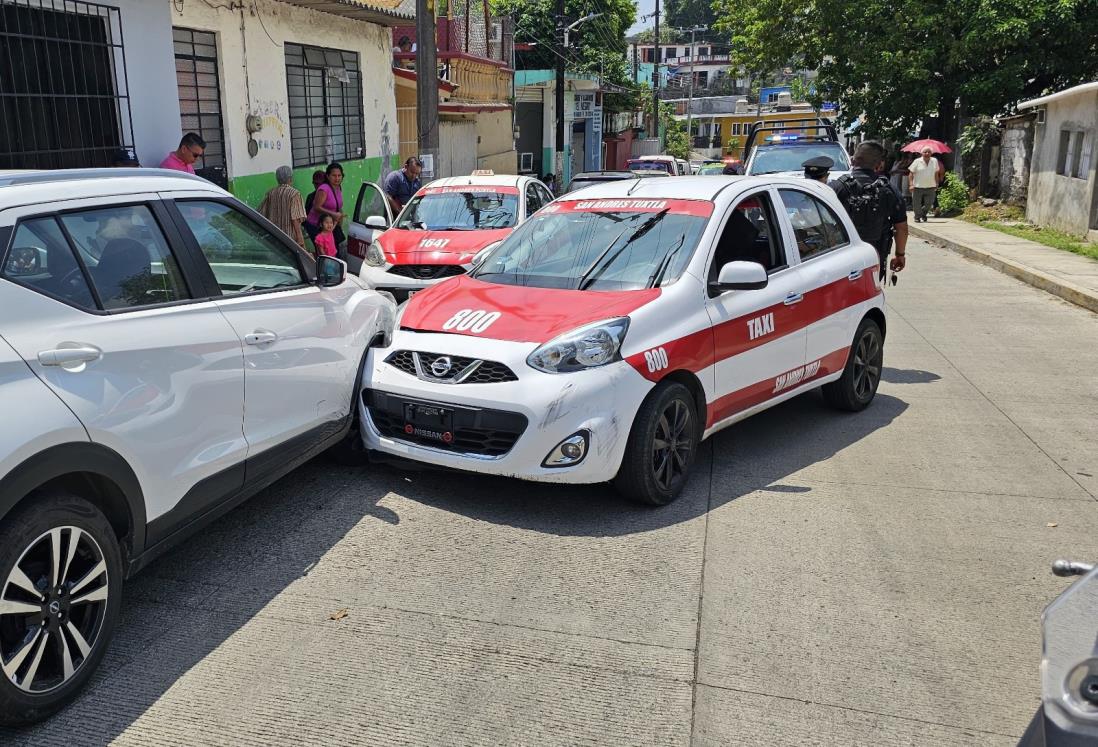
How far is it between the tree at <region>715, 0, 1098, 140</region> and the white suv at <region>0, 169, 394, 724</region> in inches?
979

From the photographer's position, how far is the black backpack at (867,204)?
799 centimetres

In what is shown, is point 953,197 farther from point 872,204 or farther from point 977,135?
point 872,204

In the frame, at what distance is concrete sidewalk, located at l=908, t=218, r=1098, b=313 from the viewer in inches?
495

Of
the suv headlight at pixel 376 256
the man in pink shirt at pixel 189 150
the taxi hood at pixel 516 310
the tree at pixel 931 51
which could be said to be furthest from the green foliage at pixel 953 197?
the taxi hood at pixel 516 310

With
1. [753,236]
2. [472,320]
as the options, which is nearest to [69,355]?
[472,320]

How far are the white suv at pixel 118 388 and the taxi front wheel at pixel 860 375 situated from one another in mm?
3816

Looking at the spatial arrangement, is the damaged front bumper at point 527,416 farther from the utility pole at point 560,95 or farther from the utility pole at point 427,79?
the utility pole at point 560,95

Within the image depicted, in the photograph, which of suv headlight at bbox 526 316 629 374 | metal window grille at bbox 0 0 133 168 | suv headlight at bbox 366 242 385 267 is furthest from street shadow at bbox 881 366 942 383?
metal window grille at bbox 0 0 133 168

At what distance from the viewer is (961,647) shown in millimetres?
3744

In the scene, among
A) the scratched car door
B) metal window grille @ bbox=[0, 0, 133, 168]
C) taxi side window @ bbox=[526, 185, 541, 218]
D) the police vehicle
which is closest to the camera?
the scratched car door

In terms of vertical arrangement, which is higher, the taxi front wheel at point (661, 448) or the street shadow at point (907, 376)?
the taxi front wheel at point (661, 448)

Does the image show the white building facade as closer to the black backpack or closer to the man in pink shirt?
the man in pink shirt

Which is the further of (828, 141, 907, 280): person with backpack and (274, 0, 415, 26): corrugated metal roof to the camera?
(274, 0, 415, 26): corrugated metal roof

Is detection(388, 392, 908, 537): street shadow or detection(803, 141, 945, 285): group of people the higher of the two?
detection(803, 141, 945, 285): group of people
